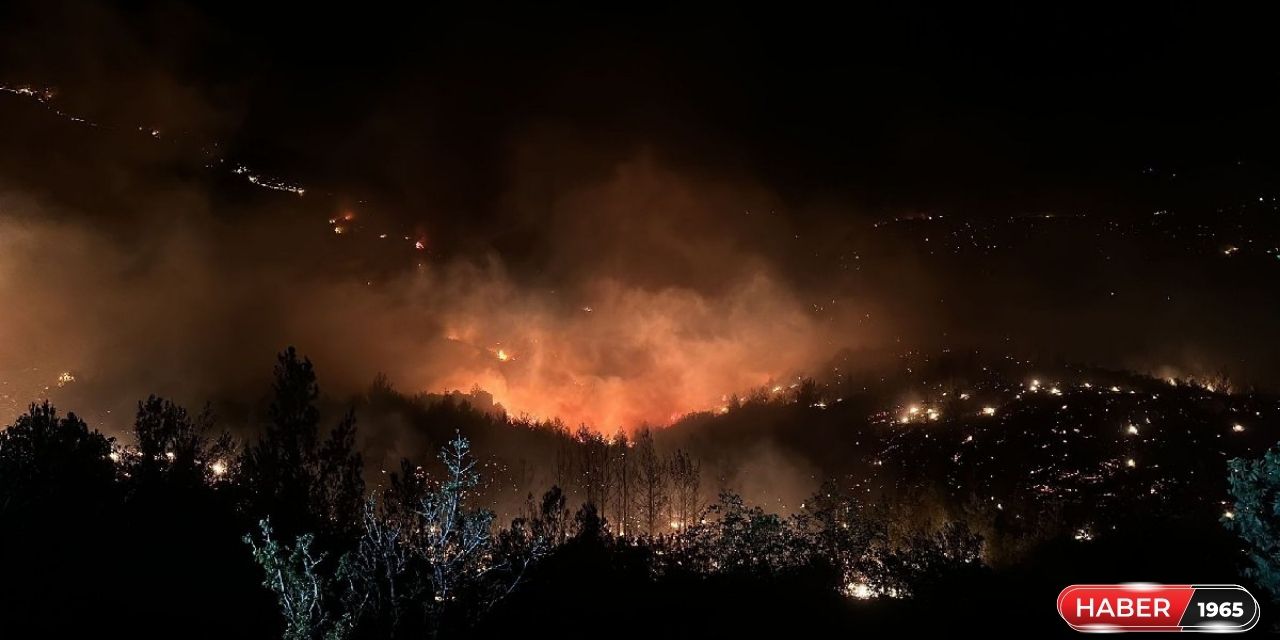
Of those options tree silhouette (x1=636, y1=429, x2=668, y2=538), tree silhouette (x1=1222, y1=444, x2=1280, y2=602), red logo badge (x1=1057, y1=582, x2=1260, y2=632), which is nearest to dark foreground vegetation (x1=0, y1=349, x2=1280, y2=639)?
tree silhouette (x1=1222, y1=444, x2=1280, y2=602)

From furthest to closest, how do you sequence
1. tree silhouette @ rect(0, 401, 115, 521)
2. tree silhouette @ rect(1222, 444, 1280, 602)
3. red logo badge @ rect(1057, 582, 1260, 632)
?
tree silhouette @ rect(0, 401, 115, 521) < red logo badge @ rect(1057, 582, 1260, 632) < tree silhouette @ rect(1222, 444, 1280, 602)

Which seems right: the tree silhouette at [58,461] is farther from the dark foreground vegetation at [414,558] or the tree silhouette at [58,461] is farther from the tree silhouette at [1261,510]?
the tree silhouette at [1261,510]

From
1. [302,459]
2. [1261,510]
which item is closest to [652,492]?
[302,459]

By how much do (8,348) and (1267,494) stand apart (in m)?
154

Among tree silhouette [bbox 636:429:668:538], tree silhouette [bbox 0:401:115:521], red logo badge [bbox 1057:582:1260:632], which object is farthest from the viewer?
tree silhouette [bbox 636:429:668:538]

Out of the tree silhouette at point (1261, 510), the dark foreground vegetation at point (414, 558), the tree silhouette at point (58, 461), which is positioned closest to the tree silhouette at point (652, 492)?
the dark foreground vegetation at point (414, 558)

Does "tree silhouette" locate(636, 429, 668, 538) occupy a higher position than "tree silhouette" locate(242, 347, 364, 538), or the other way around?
"tree silhouette" locate(636, 429, 668, 538)

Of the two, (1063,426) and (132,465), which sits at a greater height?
(1063,426)

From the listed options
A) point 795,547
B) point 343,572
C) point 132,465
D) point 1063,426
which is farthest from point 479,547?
point 1063,426

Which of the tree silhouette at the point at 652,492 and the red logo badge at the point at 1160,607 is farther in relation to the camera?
the tree silhouette at the point at 652,492

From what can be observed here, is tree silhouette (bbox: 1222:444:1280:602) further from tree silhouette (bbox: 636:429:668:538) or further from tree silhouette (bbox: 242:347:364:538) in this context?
tree silhouette (bbox: 636:429:668:538)

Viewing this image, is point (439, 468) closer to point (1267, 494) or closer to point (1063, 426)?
point (1063, 426)

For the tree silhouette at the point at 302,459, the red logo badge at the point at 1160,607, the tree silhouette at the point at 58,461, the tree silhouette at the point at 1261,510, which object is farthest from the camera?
the tree silhouette at the point at 302,459

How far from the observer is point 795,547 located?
4388 centimetres
